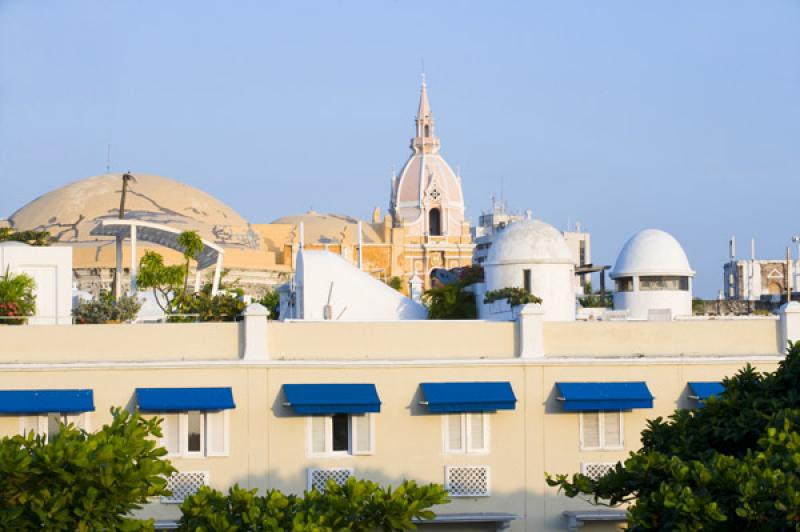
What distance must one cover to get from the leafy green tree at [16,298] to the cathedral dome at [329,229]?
297 feet

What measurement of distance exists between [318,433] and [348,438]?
0.52 meters

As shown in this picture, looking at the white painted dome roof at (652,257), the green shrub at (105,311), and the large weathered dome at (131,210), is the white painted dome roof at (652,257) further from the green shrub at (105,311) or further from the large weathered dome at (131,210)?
the large weathered dome at (131,210)

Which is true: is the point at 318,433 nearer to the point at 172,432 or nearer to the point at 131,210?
the point at 172,432

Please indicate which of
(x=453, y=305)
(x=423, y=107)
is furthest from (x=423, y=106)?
(x=453, y=305)

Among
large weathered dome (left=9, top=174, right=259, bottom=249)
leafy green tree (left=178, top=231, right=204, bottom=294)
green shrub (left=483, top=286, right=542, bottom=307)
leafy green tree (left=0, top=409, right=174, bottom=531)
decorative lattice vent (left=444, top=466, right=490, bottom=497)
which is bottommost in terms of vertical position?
decorative lattice vent (left=444, top=466, right=490, bottom=497)

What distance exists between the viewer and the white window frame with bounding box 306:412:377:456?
25141 millimetres

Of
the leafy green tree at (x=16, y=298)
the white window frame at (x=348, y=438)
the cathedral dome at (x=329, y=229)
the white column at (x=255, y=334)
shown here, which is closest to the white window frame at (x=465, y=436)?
the white window frame at (x=348, y=438)

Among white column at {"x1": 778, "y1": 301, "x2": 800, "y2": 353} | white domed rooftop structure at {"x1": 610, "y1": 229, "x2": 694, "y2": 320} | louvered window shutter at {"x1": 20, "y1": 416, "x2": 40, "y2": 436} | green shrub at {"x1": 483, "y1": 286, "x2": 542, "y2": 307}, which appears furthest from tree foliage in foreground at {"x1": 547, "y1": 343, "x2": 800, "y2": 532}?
white domed rooftop structure at {"x1": 610, "y1": 229, "x2": 694, "y2": 320}

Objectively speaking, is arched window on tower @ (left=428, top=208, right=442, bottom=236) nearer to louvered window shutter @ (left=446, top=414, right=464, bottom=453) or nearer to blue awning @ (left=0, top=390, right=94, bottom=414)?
louvered window shutter @ (left=446, top=414, right=464, bottom=453)

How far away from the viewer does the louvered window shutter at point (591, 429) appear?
26078 mm

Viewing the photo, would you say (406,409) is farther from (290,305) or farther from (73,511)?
(290,305)

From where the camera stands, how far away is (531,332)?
26016 millimetres

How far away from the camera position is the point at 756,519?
1631 cm

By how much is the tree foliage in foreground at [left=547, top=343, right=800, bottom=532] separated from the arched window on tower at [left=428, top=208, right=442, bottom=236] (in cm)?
10944
